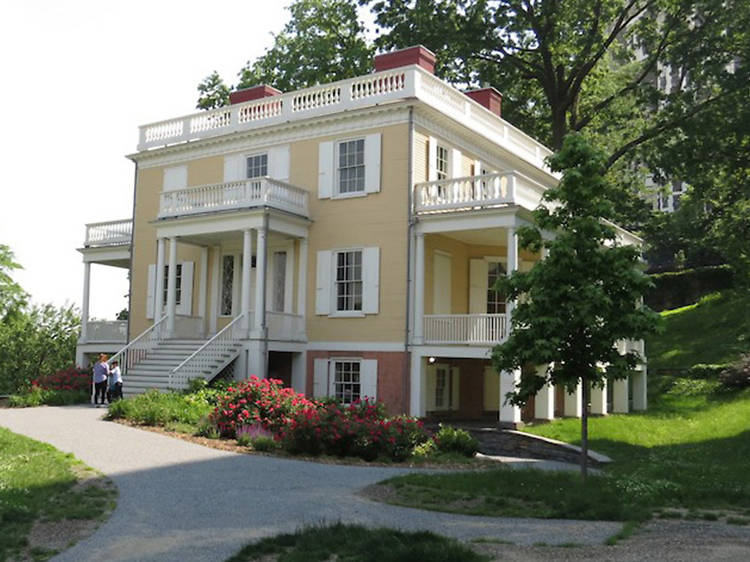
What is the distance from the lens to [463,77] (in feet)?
119

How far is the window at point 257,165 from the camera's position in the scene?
2562 cm

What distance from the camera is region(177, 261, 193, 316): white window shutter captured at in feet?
87.7

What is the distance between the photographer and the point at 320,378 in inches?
930

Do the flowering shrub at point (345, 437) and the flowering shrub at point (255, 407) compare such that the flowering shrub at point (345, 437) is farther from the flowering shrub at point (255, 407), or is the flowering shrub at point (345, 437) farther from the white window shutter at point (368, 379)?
the white window shutter at point (368, 379)

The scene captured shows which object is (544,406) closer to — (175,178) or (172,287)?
(172,287)

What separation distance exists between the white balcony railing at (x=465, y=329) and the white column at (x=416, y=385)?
0.58 meters

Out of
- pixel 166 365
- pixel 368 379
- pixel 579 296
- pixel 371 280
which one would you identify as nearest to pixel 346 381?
pixel 368 379

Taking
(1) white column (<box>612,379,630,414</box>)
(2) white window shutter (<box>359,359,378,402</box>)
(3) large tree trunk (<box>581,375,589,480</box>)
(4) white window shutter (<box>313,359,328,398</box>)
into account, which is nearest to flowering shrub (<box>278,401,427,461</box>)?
(3) large tree trunk (<box>581,375,589,480</box>)

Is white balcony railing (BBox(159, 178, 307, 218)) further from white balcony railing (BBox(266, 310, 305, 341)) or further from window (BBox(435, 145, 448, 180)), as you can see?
window (BBox(435, 145, 448, 180))

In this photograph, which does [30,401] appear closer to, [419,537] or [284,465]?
[284,465]

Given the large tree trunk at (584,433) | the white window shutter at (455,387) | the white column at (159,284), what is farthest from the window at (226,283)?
the large tree trunk at (584,433)

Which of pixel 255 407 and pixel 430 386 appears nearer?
pixel 255 407

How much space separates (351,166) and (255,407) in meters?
8.54

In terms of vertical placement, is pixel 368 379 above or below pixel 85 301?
below
